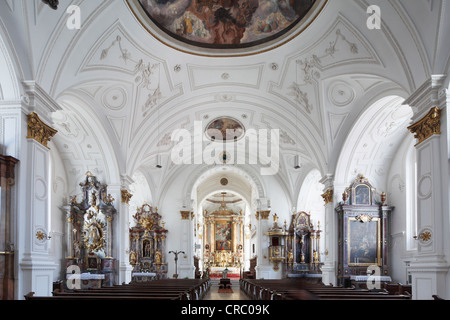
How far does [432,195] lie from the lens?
977cm

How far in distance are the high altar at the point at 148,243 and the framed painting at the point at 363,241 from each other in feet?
39.4

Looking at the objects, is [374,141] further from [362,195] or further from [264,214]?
[264,214]

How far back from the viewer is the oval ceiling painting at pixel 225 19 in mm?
13102

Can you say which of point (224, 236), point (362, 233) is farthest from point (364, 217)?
point (224, 236)

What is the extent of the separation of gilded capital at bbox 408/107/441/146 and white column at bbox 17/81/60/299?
8.93m

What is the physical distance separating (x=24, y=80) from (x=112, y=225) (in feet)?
30.6

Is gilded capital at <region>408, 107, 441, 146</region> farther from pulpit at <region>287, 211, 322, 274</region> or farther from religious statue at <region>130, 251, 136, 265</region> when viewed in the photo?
religious statue at <region>130, 251, 136, 265</region>

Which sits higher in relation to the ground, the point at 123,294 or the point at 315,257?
the point at 123,294

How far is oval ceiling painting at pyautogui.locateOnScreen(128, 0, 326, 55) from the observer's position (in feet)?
43.0

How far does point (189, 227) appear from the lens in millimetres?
26266

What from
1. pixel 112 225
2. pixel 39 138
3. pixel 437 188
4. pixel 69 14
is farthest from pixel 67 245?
pixel 437 188

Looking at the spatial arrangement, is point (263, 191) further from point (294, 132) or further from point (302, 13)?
point (302, 13)

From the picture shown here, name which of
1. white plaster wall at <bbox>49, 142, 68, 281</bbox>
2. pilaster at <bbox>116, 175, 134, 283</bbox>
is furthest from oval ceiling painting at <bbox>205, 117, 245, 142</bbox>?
white plaster wall at <bbox>49, 142, 68, 281</bbox>

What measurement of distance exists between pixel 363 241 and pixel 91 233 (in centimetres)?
1089
